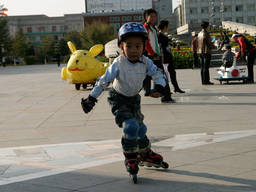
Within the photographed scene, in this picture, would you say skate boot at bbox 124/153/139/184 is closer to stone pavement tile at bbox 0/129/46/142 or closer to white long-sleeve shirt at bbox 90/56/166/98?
white long-sleeve shirt at bbox 90/56/166/98

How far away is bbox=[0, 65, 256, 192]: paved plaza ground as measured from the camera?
14.8 ft

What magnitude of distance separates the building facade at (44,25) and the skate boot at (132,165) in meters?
138

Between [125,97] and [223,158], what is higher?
[125,97]

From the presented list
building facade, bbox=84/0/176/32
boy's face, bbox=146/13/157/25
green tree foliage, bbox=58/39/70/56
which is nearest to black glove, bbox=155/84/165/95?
boy's face, bbox=146/13/157/25

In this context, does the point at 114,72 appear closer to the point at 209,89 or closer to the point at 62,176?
the point at 62,176

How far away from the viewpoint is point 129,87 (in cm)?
484

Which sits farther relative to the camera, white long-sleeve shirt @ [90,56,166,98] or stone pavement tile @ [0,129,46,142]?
stone pavement tile @ [0,129,46,142]

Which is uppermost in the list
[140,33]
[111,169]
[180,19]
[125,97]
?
[180,19]

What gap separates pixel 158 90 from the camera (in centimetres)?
477

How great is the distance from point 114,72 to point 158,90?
0.48 meters

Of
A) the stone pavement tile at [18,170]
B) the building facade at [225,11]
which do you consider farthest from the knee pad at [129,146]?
the building facade at [225,11]

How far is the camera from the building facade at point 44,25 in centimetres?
14125

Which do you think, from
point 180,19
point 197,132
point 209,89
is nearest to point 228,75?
point 209,89

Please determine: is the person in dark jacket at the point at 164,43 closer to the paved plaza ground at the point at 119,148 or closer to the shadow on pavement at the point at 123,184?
the paved plaza ground at the point at 119,148
